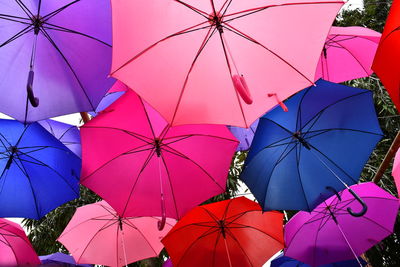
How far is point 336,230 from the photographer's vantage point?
485 cm

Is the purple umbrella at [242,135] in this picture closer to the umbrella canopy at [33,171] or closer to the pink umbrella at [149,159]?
the pink umbrella at [149,159]

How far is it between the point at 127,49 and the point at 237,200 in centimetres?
236

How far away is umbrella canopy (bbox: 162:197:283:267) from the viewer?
184 inches

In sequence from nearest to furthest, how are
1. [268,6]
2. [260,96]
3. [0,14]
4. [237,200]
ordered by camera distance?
1. [268,6]
2. [260,96]
3. [0,14]
4. [237,200]

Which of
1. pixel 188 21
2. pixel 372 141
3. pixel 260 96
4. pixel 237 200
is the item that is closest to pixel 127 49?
pixel 188 21

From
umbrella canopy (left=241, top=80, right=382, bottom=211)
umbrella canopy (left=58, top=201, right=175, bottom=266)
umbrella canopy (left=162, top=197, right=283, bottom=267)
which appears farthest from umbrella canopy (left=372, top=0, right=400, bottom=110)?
umbrella canopy (left=58, top=201, right=175, bottom=266)

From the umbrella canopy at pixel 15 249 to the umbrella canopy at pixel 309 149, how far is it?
3.11 meters

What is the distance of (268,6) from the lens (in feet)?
9.61

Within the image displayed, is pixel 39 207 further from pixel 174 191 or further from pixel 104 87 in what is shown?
pixel 104 87

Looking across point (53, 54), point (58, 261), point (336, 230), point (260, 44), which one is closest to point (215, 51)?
point (260, 44)

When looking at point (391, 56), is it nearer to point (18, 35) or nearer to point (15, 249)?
point (18, 35)

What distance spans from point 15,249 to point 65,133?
179cm

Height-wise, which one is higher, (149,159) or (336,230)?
(149,159)

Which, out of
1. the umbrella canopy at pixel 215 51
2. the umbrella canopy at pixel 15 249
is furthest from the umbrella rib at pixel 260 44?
the umbrella canopy at pixel 15 249
